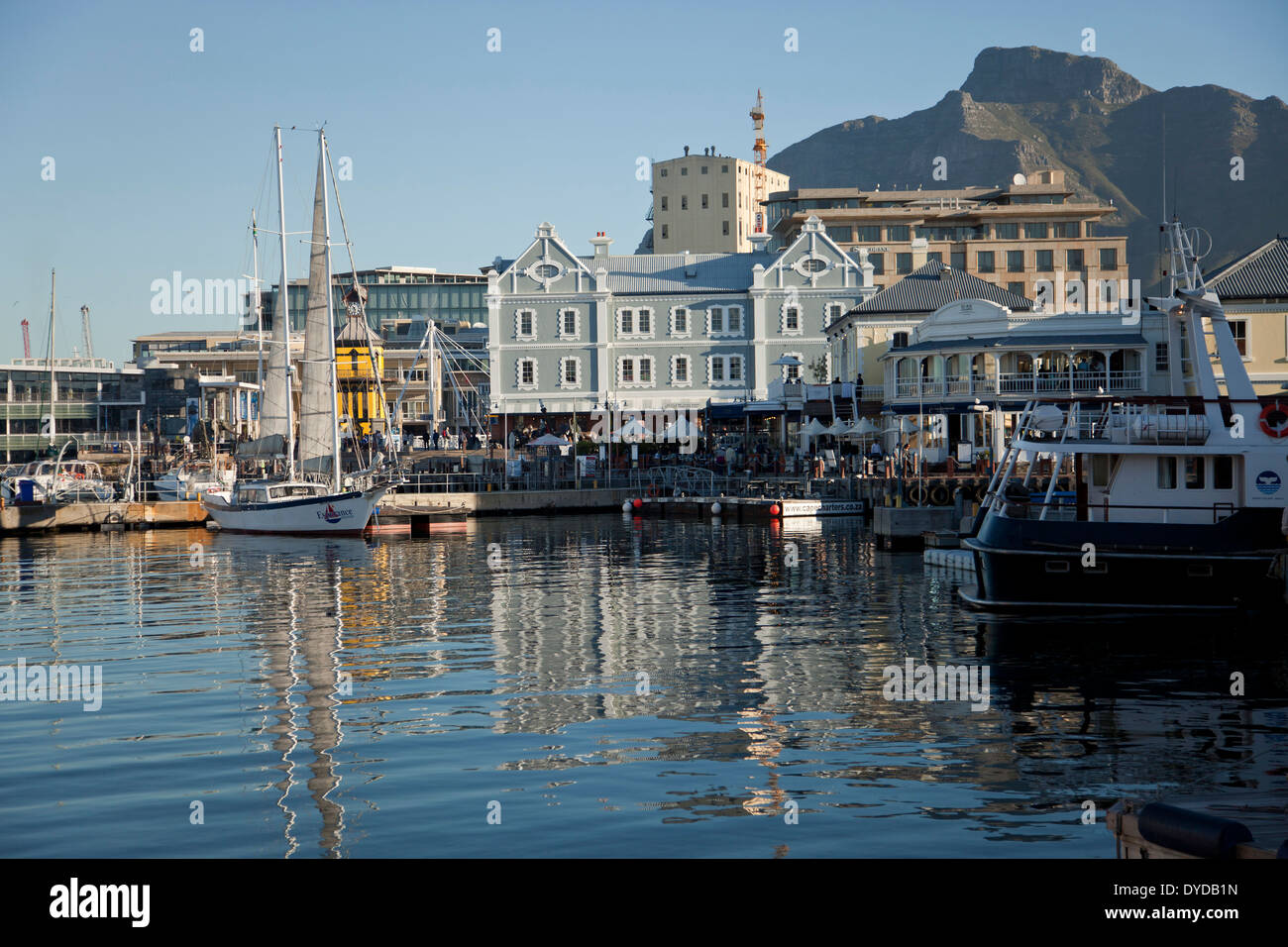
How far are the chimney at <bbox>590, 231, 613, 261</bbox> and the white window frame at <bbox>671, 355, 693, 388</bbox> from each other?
9.27 m

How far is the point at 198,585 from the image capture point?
3825cm

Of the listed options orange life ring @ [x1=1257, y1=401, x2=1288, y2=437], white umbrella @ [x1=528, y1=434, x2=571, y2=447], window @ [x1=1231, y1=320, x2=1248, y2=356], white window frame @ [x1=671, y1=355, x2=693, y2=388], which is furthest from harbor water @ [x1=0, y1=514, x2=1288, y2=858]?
white window frame @ [x1=671, y1=355, x2=693, y2=388]

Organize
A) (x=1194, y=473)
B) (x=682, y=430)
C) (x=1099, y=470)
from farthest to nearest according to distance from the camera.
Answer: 1. (x=682, y=430)
2. (x=1099, y=470)
3. (x=1194, y=473)

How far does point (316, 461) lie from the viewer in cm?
5962

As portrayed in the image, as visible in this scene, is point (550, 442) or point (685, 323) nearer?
point (550, 442)

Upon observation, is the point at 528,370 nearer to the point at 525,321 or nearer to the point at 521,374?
the point at 521,374

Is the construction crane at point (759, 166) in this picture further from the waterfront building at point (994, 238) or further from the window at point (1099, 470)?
the window at point (1099, 470)

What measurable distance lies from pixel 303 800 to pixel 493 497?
55.0m

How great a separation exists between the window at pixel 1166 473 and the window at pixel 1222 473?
83cm

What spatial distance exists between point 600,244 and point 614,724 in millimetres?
72559

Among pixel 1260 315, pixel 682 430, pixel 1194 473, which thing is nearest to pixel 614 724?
pixel 1194 473

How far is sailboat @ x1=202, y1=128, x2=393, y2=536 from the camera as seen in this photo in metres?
57.3

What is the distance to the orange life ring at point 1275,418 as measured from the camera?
2797 centimetres

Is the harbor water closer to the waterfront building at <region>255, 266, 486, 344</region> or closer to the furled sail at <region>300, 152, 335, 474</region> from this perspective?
the furled sail at <region>300, 152, 335, 474</region>
